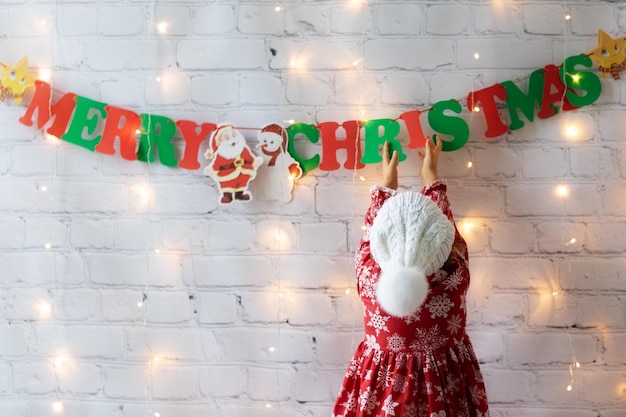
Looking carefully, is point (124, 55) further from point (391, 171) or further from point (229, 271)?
point (391, 171)

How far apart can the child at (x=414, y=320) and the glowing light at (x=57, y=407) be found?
725 millimetres

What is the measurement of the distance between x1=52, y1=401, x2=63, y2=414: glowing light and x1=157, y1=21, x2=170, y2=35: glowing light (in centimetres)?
97

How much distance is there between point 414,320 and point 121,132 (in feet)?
2.69

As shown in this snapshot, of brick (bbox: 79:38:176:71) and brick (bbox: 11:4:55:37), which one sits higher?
brick (bbox: 11:4:55:37)

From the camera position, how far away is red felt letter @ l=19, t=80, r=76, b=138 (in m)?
1.41

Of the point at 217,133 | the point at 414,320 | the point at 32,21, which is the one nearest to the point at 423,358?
the point at 414,320

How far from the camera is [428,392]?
3.76 feet

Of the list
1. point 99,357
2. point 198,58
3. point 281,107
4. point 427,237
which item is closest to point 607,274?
point 427,237

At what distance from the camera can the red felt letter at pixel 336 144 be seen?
1.36m

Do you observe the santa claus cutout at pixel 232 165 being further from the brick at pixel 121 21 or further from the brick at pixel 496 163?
the brick at pixel 496 163

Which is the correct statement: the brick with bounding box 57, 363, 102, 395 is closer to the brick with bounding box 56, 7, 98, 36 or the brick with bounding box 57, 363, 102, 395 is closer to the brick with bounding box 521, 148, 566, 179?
the brick with bounding box 56, 7, 98, 36

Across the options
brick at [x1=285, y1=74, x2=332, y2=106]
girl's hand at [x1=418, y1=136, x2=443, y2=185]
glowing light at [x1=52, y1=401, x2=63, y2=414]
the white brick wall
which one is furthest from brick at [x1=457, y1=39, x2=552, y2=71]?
glowing light at [x1=52, y1=401, x2=63, y2=414]

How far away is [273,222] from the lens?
1.41 meters

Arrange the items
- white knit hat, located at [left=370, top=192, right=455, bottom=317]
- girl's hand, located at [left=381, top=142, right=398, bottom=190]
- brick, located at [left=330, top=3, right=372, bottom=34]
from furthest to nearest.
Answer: brick, located at [left=330, top=3, right=372, bottom=34]
girl's hand, located at [left=381, top=142, right=398, bottom=190]
white knit hat, located at [left=370, top=192, right=455, bottom=317]
